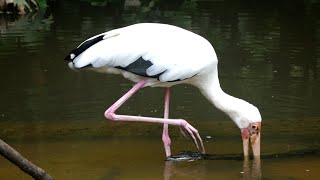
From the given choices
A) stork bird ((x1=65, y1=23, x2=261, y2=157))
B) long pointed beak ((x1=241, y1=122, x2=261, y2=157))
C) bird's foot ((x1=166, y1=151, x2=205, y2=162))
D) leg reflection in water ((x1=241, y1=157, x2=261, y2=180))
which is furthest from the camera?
bird's foot ((x1=166, y1=151, x2=205, y2=162))

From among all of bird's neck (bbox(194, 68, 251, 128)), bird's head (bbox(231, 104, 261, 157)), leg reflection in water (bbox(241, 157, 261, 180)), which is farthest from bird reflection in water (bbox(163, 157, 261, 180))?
bird's neck (bbox(194, 68, 251, 128))

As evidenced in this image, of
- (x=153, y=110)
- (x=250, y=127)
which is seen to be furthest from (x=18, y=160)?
(x=153, y=110)

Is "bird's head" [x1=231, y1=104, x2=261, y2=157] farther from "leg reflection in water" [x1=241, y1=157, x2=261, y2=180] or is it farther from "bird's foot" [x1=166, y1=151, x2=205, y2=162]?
"bird's foot" [x1=166, y1=151, x2=205, y2=162]

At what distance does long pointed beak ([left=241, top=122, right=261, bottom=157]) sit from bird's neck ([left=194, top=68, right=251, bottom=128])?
10 centimetres

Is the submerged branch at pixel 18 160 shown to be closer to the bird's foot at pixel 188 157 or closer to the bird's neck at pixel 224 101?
the bird's foot at pixel 188 157

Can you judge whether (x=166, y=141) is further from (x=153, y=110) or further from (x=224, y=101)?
(x=153, y=110)

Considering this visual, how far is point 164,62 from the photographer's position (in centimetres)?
689

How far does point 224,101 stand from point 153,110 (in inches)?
79.6

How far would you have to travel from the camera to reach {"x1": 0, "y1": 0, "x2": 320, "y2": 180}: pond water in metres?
6.93

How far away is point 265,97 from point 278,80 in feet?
4.08

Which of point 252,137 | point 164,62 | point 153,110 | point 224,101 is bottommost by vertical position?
point 153,110

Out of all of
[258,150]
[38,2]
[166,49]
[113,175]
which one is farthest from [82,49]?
[38,2]

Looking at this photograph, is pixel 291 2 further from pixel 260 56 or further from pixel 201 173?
pixel 201 173

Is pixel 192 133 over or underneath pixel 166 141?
over
